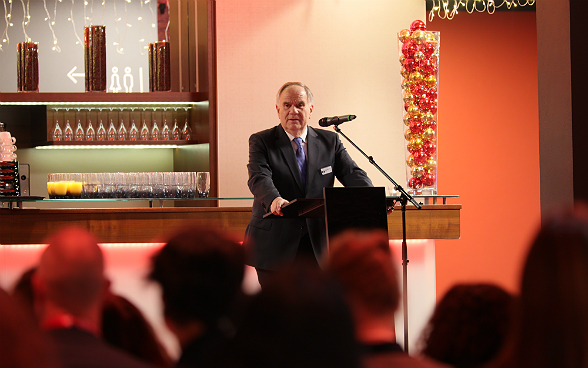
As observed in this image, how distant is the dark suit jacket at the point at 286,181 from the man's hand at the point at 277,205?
0.54ft

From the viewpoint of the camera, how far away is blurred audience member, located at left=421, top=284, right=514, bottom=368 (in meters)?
1.00

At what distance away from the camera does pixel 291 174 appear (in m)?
3.14

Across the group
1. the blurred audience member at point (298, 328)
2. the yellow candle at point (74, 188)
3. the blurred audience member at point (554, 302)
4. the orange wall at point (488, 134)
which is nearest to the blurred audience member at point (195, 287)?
the blurred audience member at point (298, 328)

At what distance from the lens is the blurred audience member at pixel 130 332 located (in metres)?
0.99

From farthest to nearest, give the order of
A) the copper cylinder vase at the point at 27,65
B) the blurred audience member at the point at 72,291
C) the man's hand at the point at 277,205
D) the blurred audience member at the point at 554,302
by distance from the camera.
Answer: the copper cylinder vase at the point at 27,65 < the man's hand at the point at 277,205 < the blurred audience member at the point at 72,291 < the blurred audience member at the point at 554,302

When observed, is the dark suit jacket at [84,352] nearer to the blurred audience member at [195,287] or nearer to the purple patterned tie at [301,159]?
the blurred audience member at [195,287]

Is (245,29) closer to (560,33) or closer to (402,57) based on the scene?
(402,57)

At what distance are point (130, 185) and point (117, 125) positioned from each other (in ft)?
5.12

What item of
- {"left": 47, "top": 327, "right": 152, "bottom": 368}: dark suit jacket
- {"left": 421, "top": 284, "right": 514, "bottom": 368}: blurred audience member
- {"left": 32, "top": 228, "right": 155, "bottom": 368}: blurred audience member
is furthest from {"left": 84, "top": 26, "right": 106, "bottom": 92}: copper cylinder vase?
{"left": 421, "top": 284, "right": 514, "bottom": 368}: blurred audience member

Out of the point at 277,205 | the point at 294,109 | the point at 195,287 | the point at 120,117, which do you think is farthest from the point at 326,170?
the point at 120,117

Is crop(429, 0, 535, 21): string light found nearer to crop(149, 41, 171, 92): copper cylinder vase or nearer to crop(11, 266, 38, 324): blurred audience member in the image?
crop(149, 41, 171, 92): copper cylinder vase

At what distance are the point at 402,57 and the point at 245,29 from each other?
1535mm

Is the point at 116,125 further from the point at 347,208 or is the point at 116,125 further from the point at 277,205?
the point at 347,208

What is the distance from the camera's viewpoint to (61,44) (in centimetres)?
599
